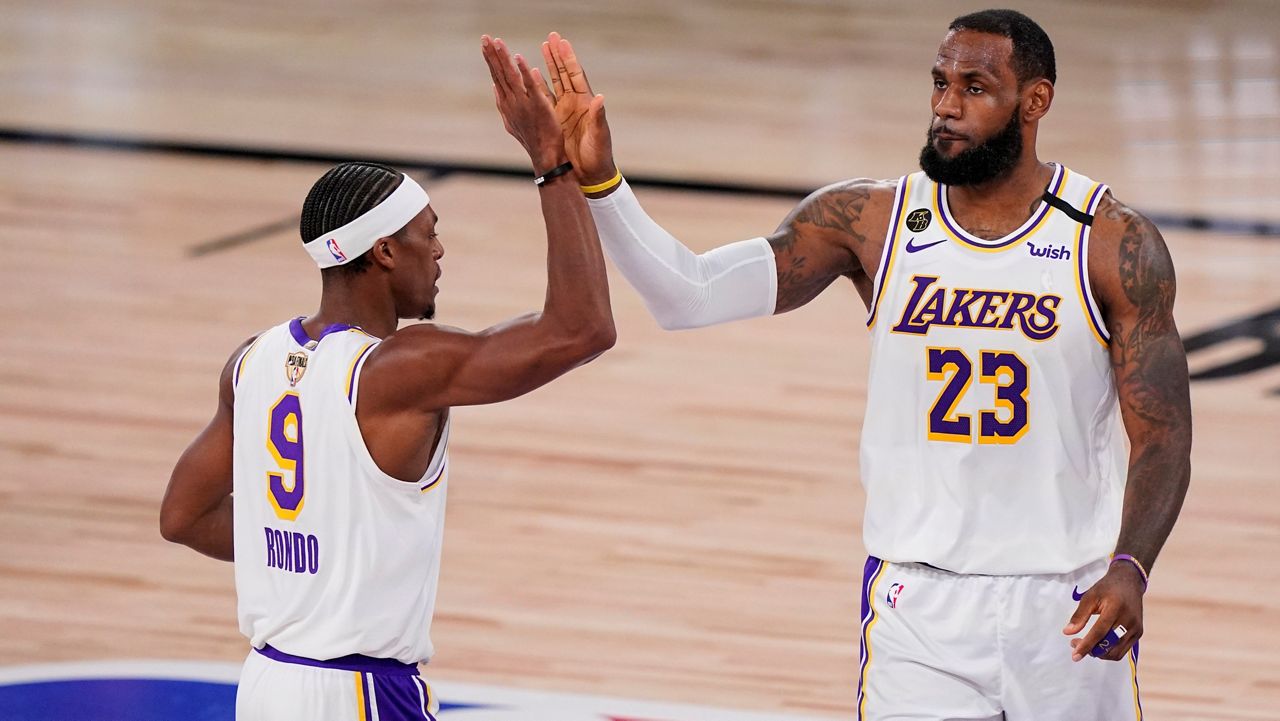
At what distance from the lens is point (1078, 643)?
3381 mm

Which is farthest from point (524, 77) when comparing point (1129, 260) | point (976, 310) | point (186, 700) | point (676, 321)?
point (186, 700)

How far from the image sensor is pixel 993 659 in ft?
11.7

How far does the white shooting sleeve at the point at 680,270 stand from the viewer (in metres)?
3.73

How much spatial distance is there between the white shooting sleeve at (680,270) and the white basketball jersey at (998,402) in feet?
0.95

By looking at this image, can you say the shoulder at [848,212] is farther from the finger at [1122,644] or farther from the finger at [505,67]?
the finger at [1122,644]

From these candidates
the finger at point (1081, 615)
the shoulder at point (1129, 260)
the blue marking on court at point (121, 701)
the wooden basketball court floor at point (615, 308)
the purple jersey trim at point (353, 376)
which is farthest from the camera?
the wooden basketball court floor at point (615, 308)

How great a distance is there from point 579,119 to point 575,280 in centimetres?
48

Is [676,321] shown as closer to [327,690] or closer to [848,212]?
[848,212]

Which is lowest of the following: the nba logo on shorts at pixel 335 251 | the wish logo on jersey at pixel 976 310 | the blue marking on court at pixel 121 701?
the blue marking on court at pixel 121 701

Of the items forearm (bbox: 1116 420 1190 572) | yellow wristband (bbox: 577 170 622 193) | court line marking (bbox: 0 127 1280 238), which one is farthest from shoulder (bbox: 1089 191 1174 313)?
court line marking (bbox: 0 127 1280 238)

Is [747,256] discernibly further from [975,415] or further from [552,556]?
[552,556]

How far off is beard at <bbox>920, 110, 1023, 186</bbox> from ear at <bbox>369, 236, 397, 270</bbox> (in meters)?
0.98

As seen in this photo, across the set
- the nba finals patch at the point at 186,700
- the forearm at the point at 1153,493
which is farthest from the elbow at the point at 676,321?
the nba finals patch at the point at 186,700

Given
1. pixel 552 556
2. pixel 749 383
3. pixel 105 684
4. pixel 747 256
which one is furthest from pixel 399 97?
pixel 747 256
